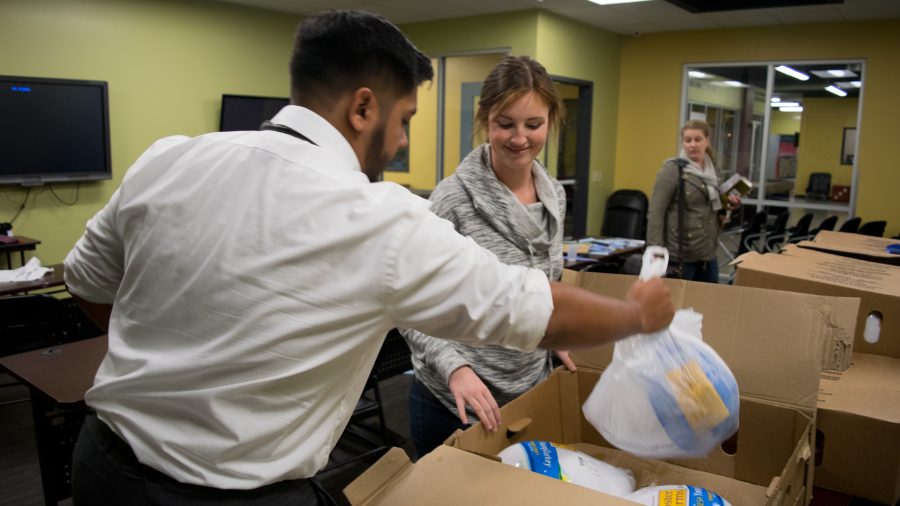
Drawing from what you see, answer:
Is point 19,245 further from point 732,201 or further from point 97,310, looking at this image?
point 732,201

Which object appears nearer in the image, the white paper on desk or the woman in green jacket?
the white paper on desk

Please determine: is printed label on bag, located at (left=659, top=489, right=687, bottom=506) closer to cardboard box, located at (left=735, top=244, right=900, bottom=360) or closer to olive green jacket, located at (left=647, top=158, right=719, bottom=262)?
cardboard box, located at (left=735, top=244, right=900, bottom=360)

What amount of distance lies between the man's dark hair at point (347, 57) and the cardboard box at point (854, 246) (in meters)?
1.93

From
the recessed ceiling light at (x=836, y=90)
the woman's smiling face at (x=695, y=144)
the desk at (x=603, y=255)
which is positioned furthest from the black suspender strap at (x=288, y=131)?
the recessed ceiling light at (x=836, y=90)

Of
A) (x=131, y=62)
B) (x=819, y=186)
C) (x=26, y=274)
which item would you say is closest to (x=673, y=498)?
(x=26, y=274)

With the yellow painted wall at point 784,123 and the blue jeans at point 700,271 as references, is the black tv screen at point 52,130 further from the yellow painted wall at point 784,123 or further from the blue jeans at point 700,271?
the yellow painted wall at point 784,123

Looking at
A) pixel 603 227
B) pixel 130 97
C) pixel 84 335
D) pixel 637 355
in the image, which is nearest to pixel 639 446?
pixel 637 355

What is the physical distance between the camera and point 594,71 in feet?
24.3

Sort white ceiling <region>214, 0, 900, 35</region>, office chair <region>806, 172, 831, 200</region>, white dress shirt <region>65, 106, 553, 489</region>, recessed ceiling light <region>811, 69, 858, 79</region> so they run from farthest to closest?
office chair <region>806, 172, 831, 200</region> < recessed ceiling light <region>811, 69, 858, 79</region> < white ceiling <region>214, 0, 900, 35</region> < white dress shirt <region>65, 106, 553, 489</region>

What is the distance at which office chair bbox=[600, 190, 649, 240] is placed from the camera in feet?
25.0

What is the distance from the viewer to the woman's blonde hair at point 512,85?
5.27ft

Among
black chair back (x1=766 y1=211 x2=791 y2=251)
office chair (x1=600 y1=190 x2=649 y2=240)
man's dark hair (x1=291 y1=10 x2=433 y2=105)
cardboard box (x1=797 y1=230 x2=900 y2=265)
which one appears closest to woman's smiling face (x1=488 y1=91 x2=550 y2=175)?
man's dark hair (x1=291 y1=10 x2=433 y2=105)

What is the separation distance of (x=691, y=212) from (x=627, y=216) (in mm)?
3275

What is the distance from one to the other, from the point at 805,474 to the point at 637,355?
408mm
